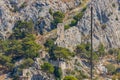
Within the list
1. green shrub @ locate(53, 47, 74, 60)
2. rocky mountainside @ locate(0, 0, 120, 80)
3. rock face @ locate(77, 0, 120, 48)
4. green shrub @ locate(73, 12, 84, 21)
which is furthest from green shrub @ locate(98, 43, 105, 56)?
green shrub @ locate(73, 12, 84, 21)

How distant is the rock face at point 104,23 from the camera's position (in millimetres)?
188125

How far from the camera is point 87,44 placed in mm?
184125

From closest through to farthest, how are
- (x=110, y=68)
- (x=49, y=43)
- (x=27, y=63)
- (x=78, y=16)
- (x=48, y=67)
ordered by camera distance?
(x=48, y=67)
(x=27, y=63)
(x=110, y=68)
(x=49, y=43)
(x=78, y=16)

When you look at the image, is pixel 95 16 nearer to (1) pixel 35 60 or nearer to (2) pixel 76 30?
(2) pixel 76 30

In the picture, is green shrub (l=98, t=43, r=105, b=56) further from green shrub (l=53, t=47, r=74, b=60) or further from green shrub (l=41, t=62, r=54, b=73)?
green shrub (l=41, t=62, r=54, b=73)

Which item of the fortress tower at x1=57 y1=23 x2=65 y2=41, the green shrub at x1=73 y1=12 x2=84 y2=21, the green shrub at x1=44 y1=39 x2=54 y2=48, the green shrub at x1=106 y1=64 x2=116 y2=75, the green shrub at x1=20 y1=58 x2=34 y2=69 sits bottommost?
the green shrub at x1=106 y1=64 x2=116 y2=75

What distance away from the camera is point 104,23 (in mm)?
191500

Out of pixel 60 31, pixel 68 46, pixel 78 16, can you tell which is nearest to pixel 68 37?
pixel 68 46

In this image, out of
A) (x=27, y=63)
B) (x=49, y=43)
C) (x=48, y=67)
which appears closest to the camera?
(x=48, y=67)

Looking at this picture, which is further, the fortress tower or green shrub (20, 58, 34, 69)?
the fortress tower

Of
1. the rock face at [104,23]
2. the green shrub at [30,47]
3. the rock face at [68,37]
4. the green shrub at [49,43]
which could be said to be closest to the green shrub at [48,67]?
the green shrub at [30,47]

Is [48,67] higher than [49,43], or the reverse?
[49,43]

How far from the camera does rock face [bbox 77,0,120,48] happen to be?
188125 millimetres

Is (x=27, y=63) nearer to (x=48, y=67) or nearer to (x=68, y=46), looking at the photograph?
(x=48, y=67)
